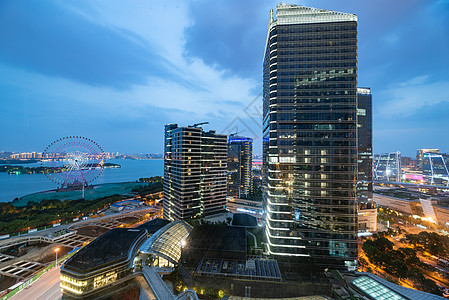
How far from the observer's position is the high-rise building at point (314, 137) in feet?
148

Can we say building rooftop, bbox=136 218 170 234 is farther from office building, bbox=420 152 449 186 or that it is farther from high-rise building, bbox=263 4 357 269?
office building, bbox=420 152 449 186

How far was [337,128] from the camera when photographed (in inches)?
1820

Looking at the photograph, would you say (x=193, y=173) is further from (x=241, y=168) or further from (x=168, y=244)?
(x=241, y=168)

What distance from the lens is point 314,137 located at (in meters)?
46.6

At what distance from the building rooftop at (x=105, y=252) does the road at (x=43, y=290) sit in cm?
720

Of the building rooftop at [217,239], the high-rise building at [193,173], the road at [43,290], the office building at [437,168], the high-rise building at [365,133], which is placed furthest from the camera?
the office building at [437,168]

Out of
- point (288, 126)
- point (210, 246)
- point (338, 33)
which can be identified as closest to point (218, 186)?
point (210, 246)

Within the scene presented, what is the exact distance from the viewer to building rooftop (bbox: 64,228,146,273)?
34438 millimetres

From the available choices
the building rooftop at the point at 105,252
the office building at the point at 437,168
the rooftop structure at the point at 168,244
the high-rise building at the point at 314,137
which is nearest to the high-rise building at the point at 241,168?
the rooftop structure at the point at 168,244

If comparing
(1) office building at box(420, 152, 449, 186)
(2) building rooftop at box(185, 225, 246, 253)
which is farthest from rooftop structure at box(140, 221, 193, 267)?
(1) office building at box(420, 152, 449, 186)

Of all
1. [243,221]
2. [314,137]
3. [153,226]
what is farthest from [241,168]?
[314,137]

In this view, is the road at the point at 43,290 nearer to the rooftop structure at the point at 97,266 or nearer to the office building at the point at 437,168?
the rooftop structure at the point at 97,266

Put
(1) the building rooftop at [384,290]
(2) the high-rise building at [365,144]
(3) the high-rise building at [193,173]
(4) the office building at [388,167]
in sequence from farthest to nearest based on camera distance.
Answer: (4) the office building at [388,167] < (2) the high-rise building at [365,144] < (3) the high-rise building at [193,173] < (1) the building rooftop at [384,290]

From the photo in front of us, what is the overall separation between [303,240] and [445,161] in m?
153
